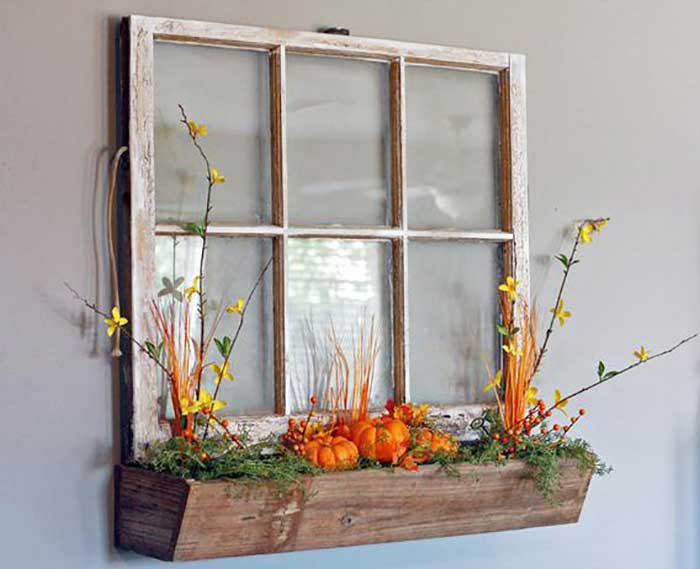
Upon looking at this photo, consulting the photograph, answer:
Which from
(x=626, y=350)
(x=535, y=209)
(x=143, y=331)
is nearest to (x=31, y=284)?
(x=143, y=331)

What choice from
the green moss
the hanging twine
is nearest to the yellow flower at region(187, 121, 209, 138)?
the hanging twine

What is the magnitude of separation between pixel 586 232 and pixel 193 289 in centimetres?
99

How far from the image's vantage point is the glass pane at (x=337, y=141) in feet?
8.45

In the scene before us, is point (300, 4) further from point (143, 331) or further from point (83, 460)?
point (83, 460)

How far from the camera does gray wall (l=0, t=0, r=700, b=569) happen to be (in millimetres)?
2326

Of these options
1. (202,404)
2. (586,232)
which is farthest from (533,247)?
(202,404)

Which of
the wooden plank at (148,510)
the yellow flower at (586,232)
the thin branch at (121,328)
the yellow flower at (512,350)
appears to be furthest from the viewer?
the yellow flower at (586,232)

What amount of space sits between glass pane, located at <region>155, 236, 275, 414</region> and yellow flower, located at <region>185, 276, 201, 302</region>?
0.06 ft

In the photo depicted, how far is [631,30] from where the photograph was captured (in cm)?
301

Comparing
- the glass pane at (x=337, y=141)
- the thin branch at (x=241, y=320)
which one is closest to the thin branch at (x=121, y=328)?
the thin branch at (x=241, y=320)

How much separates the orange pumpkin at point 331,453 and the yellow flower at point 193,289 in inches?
15.1

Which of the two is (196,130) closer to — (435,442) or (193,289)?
(193,289)

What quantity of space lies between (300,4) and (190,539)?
3.84ft

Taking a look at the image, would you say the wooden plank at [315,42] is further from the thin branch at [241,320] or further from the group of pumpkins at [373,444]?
the group of pumpkins at [373,444]
